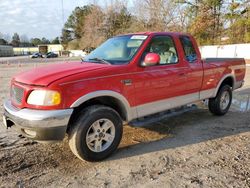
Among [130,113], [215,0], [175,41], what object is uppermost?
[215,0]

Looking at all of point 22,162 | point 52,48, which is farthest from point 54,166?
point 52,48

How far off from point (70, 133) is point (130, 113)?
3.48 feet

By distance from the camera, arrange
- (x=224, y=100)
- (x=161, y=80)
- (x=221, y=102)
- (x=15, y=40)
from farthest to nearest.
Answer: (x=15, y=40) → (x=224, y=100) → (x=221, y=102) → (x=161, y=80)

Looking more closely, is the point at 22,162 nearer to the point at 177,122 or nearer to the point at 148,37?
the point at 148,37

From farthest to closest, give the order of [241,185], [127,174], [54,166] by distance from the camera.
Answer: [54,166], [127,174], [241,185]

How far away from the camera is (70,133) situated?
4082 millimetres

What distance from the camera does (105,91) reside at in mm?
4191

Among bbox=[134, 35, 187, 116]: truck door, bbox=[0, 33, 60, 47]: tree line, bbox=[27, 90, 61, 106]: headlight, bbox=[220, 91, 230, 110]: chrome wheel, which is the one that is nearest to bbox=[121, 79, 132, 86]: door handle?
bbox=[134, 35, 187, 116]: truck door

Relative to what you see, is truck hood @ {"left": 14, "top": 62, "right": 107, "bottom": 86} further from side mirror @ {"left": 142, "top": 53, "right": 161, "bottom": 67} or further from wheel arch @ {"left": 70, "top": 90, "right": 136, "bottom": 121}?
side mirror @ {"left": 142, "top": 53, "right": 161, "bottom": 67}

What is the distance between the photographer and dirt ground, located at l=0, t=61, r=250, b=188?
3.72 metres

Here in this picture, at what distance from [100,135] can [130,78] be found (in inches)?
39.8

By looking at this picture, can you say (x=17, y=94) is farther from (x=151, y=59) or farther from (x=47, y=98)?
(x=151, y=59)

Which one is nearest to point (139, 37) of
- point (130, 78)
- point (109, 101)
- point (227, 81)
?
point (130, 78)

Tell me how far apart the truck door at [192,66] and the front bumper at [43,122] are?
2737mm
